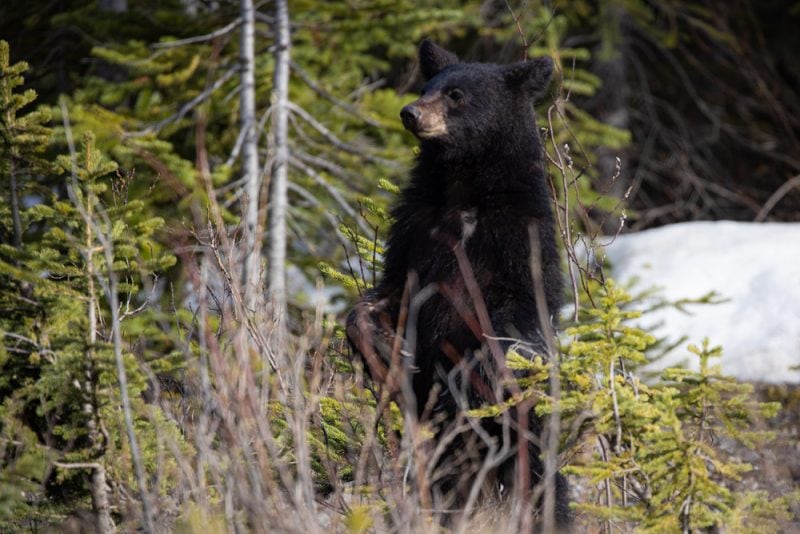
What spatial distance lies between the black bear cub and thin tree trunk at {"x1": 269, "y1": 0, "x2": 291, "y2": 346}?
2.66m

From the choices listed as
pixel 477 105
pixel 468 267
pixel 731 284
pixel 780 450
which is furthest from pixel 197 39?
pixel 780 450

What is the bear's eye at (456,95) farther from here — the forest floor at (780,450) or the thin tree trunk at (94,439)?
the forest floor at (780,450)

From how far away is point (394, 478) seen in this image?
3.39 m

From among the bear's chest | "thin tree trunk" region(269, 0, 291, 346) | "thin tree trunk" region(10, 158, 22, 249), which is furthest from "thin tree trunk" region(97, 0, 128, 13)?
the bear's chest

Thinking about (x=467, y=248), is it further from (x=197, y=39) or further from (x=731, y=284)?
(x=731, y=284)

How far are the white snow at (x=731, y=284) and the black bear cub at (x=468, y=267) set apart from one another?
2381mm

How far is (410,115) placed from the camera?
4305 mm

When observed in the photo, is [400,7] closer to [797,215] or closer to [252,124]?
[252,124]

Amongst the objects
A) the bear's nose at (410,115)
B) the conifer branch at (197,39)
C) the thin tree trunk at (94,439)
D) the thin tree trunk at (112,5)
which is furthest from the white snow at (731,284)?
the thin tree trunk at (112,5)

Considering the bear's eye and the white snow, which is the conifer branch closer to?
the bear's eye

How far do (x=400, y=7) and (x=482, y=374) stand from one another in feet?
14.3

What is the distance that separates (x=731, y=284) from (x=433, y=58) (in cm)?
373

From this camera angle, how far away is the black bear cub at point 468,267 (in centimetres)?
395

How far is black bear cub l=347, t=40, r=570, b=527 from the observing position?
13.0 feet
